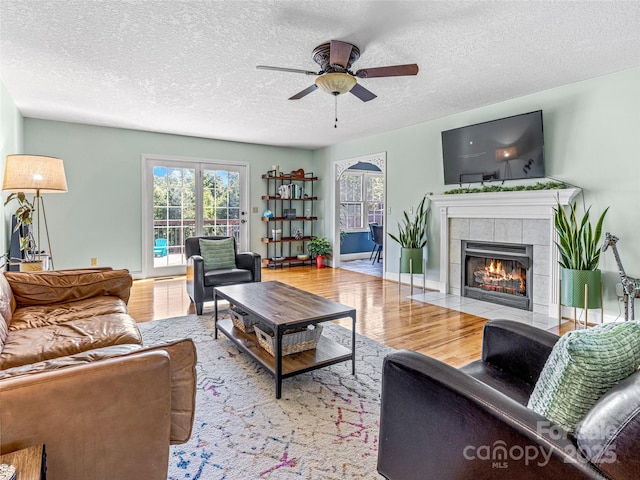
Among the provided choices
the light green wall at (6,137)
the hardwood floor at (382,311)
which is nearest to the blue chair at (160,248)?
the hardwood floor at (382,311)

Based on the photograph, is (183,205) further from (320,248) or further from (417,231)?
(417,231)

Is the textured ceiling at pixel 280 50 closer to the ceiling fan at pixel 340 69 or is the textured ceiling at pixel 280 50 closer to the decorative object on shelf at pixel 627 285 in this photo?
the ceiling fan at pixel 340 69

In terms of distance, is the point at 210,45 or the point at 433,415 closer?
the point at 433,415

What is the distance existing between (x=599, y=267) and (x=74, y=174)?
21.9 ft

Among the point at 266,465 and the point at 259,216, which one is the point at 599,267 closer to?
the point at 266,465

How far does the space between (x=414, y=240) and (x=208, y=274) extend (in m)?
2.82

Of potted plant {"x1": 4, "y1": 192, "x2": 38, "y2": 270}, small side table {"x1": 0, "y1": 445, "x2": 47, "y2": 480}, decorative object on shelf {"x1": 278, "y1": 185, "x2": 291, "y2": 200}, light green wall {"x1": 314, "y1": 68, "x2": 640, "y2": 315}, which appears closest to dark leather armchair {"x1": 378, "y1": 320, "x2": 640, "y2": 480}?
small side table {"x1": 0, "y1": 445, "x2": 47, "y2": 480}

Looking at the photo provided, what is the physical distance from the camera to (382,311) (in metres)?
4.02

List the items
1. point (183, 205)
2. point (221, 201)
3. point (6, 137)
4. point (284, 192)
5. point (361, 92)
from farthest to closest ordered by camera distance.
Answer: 1. point (284, 192)
2. point (221, 201)
3. point (183, 205)
4. point (6, 137)
5. point (361, 92)

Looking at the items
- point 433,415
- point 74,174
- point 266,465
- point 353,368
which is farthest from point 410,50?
point 74,174

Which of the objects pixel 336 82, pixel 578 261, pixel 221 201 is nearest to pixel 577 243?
pixel 578 261

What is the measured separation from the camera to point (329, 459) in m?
1.60

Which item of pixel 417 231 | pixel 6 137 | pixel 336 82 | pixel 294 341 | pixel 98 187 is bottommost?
pixel 294 341

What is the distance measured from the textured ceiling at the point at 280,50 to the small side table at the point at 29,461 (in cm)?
240
